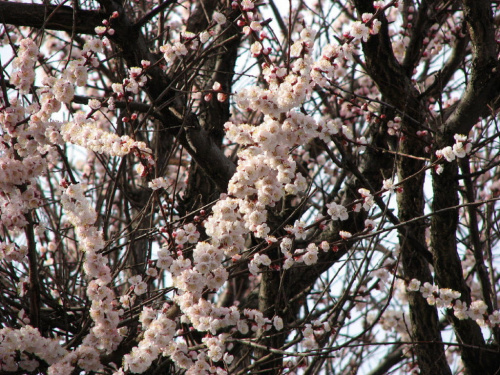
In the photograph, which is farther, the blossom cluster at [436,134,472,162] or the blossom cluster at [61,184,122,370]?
the blossom cluster at [436,134,472,162]

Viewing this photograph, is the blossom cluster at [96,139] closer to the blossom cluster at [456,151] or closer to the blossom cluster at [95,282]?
the blossom cluster at [95,282]

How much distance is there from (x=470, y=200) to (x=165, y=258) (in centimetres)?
217

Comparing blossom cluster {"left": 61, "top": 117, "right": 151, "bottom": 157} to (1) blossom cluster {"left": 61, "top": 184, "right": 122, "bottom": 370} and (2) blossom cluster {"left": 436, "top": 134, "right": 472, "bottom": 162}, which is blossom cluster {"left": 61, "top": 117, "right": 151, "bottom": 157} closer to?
(1) blossom cluster {"left": 61, "top": 184, "right": 122, "bottom": 370}

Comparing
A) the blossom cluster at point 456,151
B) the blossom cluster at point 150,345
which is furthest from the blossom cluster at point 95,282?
the blossom cluster at point 456,151

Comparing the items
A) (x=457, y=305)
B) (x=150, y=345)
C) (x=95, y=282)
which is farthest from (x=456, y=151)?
(x=95, y=282)

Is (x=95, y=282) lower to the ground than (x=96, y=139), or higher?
lower

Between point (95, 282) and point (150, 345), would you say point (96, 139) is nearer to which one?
point (95, 282)

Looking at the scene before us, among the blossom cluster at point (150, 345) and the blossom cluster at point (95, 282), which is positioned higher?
the blossom cluster at point (95, 282)

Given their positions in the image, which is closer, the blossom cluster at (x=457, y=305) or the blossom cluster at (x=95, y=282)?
the blossom cluster at (x=95, y=282)

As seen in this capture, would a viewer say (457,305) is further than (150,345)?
Yes

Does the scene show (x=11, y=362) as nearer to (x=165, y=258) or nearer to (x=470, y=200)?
(x=165, y=258)

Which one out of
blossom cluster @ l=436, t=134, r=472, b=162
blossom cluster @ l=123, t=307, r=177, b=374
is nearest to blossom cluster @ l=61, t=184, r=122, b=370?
blossom cluster @ l=123, t=307, r=177, b=374

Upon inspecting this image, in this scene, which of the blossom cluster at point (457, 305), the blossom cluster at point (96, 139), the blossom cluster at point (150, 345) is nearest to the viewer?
the blossom cluster at point (150, 345)

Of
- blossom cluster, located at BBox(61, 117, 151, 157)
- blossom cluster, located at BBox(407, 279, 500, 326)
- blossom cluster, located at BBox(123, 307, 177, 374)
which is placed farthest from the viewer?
blossom cluster, located at BBox(407, 279, 500, 326)
